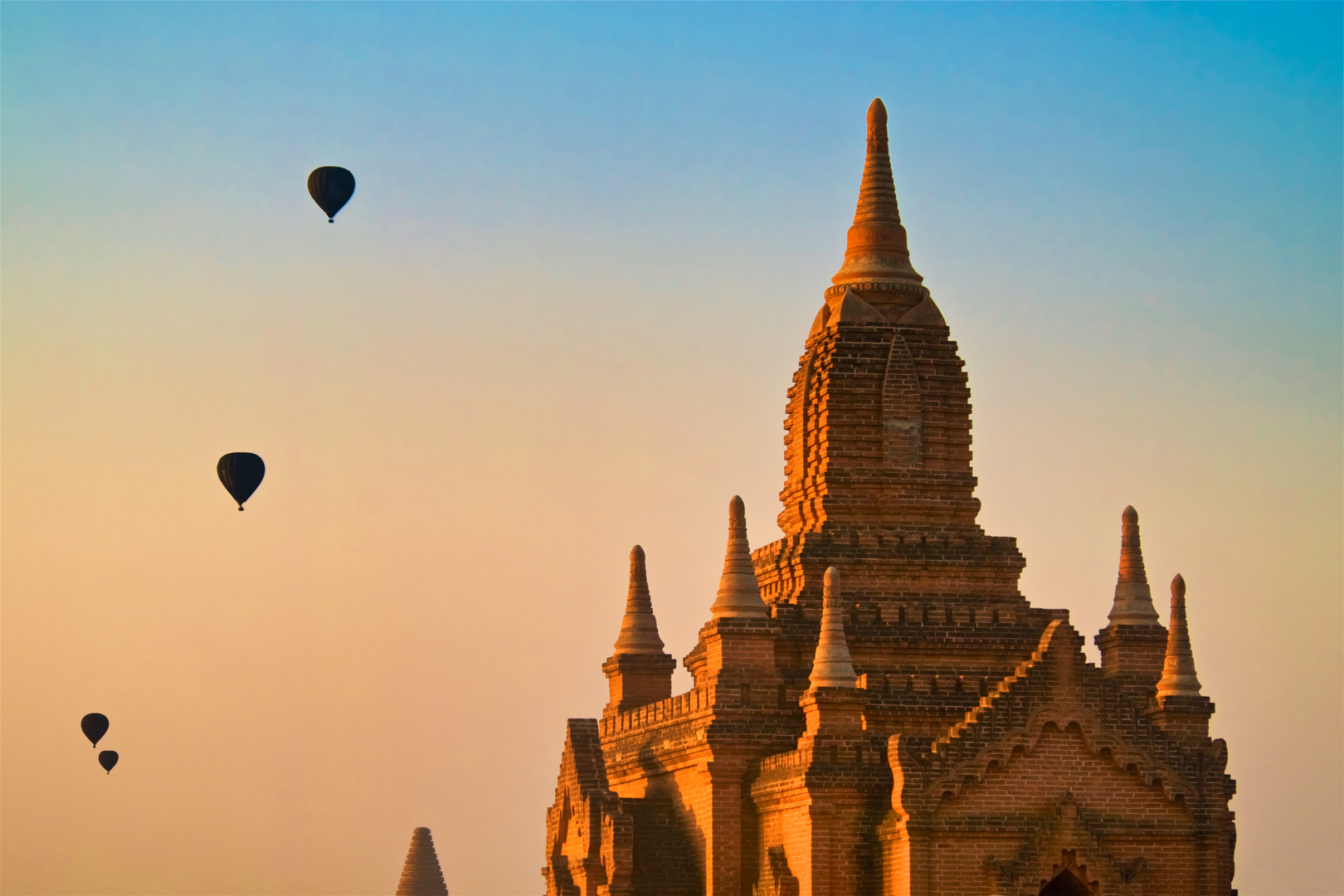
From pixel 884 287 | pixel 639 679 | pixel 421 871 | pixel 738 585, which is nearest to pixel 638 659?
pixel 639 679

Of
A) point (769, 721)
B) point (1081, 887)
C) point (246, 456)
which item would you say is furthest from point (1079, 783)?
point (246, 456)

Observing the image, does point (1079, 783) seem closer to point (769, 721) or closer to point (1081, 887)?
point (1081, 887)

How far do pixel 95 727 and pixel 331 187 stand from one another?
19928 mm

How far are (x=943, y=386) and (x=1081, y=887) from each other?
1331 cm

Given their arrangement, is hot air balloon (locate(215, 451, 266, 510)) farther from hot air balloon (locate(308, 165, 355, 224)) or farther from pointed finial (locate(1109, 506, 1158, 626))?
pointed finial (locate(1109, 506, 1158, 626))

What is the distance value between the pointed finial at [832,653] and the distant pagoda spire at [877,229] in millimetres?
10227

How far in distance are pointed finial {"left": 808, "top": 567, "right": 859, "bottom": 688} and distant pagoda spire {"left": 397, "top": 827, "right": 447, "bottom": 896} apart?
1397 inches

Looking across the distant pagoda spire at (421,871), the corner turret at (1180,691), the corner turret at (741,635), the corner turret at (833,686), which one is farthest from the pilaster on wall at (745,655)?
the distant pagoda spire at (421,871)

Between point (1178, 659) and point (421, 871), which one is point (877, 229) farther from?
point (421, 871)

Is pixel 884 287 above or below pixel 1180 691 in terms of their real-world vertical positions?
above

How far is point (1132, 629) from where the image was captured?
64.0 metres

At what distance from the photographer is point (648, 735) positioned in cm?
6606

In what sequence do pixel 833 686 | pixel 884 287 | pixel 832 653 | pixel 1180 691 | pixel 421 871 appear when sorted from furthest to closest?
pixel 421 871, pixel 884 287, pixel 1180 691, pixel 832 653, pixel 833 686

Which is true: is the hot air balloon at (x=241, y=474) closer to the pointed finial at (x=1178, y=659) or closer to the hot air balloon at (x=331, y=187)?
the hot air balloon at (x=331, y=187)
